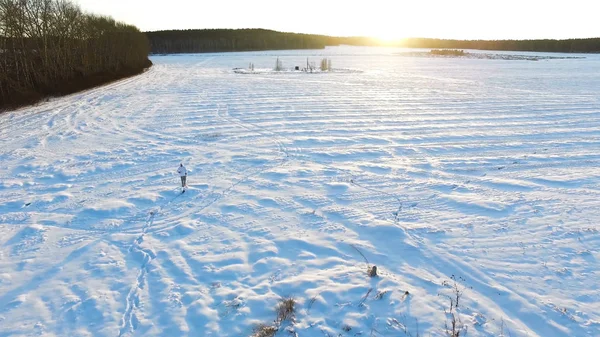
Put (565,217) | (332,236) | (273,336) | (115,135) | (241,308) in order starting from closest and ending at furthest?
(273,336), (241,308), (332,236), (565,217), (115,135)

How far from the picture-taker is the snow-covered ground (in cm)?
420

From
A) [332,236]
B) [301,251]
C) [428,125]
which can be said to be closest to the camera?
[301,251]

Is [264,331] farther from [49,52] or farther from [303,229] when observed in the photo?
[49,52]

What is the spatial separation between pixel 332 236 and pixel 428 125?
8.30 meters

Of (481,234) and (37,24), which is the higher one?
(37,24)

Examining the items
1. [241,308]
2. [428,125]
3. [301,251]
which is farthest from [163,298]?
[428,125]

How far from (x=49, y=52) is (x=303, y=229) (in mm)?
26413

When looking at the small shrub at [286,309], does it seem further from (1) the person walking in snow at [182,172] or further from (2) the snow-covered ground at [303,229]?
(1) the person walking in snow at [182,172]

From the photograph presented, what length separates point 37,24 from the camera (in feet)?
78.3

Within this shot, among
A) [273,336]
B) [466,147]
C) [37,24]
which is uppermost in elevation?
[37,24]

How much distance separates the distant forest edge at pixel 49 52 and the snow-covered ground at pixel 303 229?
1081 cm

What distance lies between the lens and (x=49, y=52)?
976 inches

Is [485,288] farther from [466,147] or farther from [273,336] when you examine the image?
[466,147]

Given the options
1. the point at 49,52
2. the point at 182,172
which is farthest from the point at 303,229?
the point at 49,52
